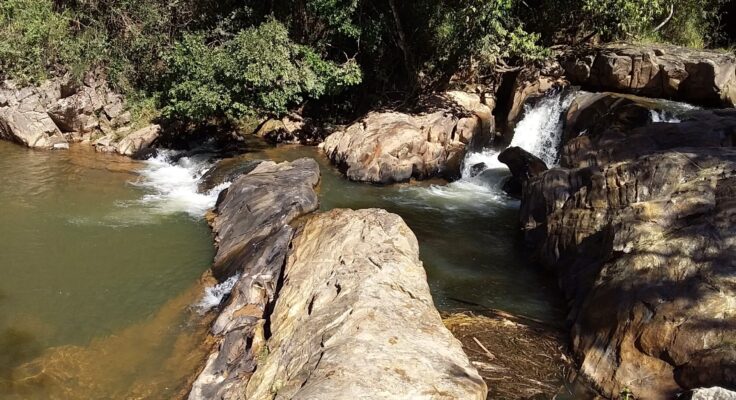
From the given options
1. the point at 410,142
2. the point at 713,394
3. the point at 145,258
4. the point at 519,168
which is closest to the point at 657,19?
the point at 519,168

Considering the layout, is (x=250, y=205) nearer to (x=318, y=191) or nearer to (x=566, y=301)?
(x=318, y=191)

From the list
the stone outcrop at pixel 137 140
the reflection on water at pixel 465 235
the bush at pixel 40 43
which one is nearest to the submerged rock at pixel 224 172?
the reflection on water at pixel 465 235

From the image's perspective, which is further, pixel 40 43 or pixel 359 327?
pixel 40 43

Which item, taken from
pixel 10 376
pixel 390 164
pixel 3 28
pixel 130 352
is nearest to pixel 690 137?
pixel 390 164

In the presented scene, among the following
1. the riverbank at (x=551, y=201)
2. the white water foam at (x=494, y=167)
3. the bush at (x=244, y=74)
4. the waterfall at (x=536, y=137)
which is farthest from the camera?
the bush at (x=244, y=74)

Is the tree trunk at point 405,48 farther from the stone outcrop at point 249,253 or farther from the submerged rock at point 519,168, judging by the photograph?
the stone outcrop at point 249,253

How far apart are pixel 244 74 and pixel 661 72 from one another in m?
11.9

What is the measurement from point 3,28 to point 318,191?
13818mm

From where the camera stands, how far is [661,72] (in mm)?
15633

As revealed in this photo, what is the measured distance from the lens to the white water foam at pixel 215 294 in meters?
9.13

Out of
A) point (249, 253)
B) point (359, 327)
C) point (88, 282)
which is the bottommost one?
point (88, 282)

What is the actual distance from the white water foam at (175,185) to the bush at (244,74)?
159 cm

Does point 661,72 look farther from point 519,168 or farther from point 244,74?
point 244,74

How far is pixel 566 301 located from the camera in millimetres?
8711
